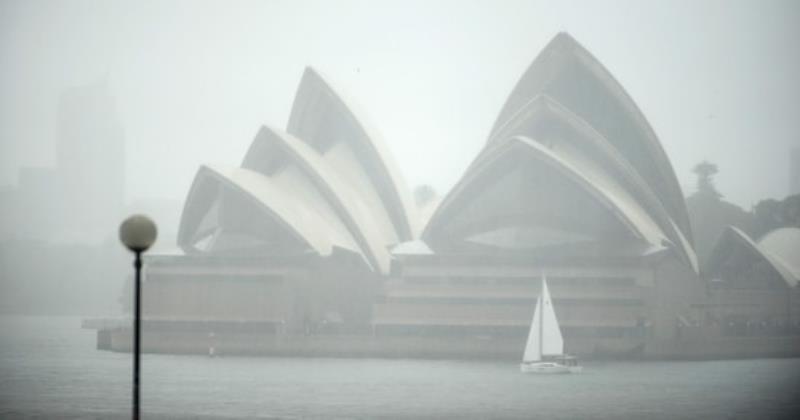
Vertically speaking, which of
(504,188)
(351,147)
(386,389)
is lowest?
(386,389)

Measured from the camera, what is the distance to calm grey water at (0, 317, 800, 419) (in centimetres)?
4462

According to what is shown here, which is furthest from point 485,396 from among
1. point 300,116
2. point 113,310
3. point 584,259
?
point 113,310

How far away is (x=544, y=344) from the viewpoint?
64.8 meters

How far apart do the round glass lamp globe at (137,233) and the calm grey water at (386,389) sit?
2497cm

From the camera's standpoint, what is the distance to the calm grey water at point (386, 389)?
44625 mm

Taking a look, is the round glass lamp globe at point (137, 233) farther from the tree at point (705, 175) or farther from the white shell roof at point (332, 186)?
the tree at point (705, 175)

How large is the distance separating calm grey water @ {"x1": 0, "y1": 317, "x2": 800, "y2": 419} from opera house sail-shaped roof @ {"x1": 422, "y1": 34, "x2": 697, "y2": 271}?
8.31 meters

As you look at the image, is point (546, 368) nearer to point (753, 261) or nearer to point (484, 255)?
point (484, 255)

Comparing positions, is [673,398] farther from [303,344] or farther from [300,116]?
[300,116]

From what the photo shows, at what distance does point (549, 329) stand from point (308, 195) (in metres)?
20.7

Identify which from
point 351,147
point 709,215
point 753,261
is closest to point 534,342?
point 351,147

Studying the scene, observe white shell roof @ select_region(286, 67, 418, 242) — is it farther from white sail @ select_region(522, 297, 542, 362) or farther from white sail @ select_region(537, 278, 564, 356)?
white sail @ select_region(522, 297, 542, 362)

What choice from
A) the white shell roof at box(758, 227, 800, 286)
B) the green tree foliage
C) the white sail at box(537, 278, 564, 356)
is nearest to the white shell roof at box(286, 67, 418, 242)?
the white sail at box(537, 278, 564, 356)

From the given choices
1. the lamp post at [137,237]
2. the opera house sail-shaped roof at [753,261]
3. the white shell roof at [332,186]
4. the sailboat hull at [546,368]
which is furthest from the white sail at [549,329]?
the lamp post at [137,237]
